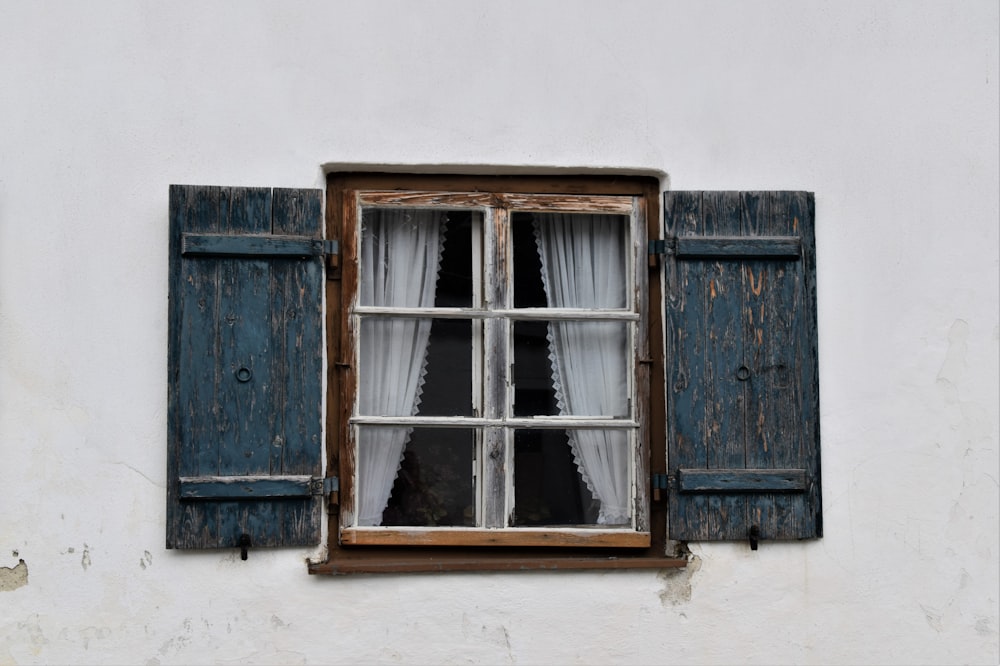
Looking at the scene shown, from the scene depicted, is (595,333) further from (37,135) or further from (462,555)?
(37,135)

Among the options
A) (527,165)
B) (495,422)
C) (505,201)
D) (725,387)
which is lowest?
(495,422)

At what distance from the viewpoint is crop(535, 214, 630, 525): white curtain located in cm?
352

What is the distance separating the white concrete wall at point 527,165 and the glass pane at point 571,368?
0.53 metres

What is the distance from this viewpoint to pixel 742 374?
11.2 ft

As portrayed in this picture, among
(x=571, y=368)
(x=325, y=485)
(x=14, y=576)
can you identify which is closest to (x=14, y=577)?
(x=14, y=576)

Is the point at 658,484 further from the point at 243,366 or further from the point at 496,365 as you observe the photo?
the point at 243,366

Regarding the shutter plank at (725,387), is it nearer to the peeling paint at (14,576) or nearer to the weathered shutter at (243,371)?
the weathered shutter at (243,371)

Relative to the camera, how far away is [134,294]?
132 inches

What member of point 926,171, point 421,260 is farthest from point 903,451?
point 421,260

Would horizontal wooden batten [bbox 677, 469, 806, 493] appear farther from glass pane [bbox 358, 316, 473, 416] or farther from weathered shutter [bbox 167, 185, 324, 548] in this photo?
weathered shutter [bbox 167, 185, 324, 548]

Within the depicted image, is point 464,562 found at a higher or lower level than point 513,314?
lower

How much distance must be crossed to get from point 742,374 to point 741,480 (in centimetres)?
33

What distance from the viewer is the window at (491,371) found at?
3.33 metres

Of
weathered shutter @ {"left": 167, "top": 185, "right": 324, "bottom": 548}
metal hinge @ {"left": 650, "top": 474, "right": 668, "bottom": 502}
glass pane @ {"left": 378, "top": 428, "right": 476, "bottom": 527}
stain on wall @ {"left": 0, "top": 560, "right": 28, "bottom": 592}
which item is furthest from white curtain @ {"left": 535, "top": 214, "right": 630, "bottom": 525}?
stain on wall @ {"left": 0, "top": 560, "right": 28, "bottom": 592}
